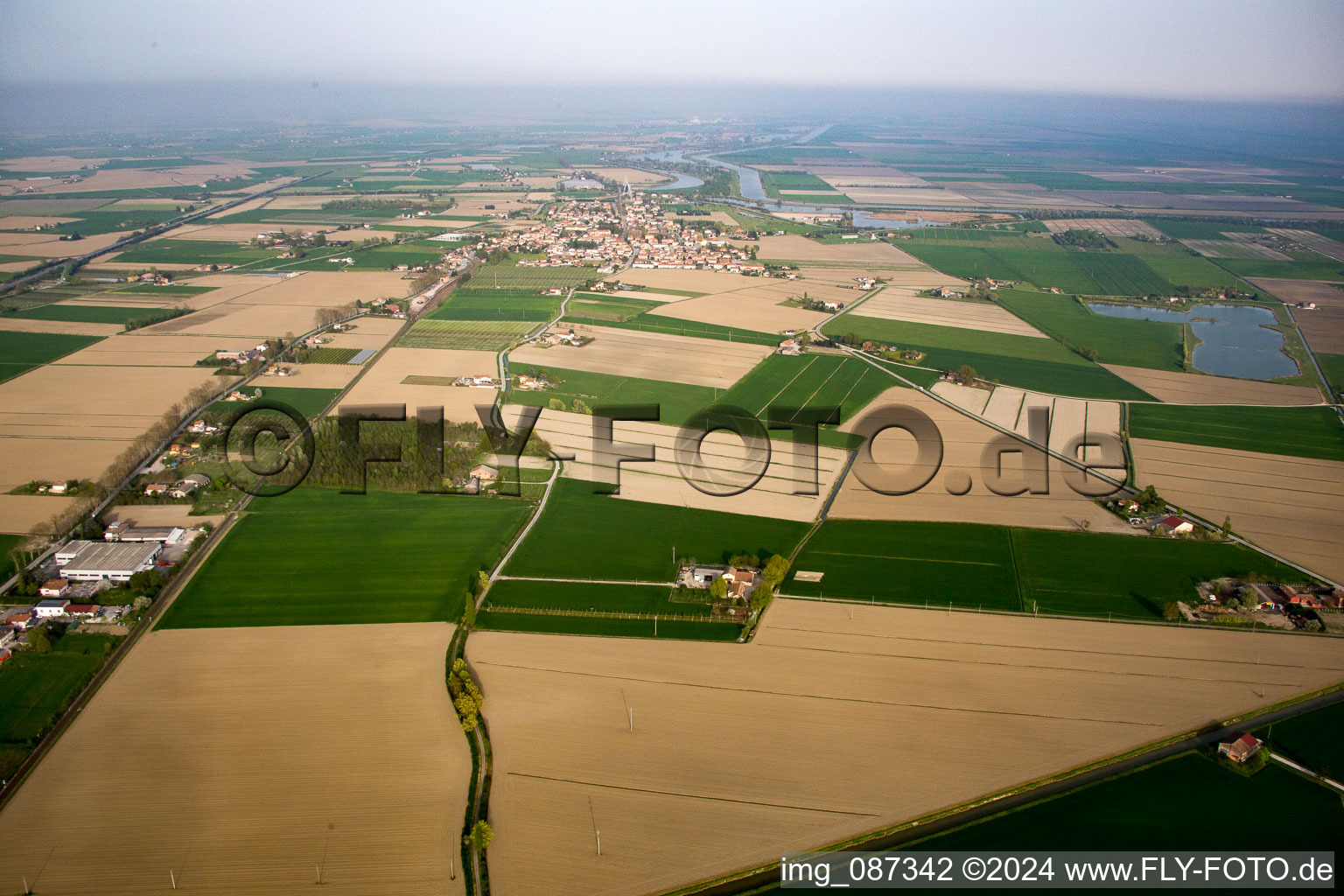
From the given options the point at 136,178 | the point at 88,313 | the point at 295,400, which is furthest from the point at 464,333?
the point at 136,178

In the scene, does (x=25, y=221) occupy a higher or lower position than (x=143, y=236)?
higher

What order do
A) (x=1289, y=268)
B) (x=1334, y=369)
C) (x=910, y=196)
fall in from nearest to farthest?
1. (x=1334, y=369)
2. (x=1289, y=268)
3. (x=910, y=196)

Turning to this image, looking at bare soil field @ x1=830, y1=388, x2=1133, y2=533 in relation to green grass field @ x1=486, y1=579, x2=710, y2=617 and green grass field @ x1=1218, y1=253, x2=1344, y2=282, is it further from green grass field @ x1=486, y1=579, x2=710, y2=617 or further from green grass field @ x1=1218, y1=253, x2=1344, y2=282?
green grass field @ x1=1218, y1=253, x2=1344, y2=282

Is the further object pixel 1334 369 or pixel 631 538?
pixel 1334 369

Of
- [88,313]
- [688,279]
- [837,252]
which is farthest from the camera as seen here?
[837,252]

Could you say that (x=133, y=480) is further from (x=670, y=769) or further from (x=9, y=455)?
(x=670, y=769)

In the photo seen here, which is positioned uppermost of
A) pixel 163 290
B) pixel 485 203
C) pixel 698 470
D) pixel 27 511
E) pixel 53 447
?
pixel 485 203

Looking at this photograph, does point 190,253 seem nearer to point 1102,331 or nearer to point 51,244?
point 51,244

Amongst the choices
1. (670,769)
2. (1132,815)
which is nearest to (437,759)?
(670,769)
